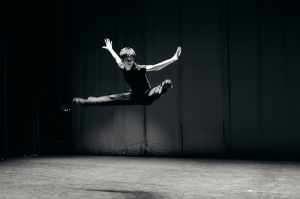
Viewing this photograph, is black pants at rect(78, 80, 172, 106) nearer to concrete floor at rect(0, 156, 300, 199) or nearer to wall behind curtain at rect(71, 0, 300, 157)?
concrete floor at rect(0, 156, 300, 199)

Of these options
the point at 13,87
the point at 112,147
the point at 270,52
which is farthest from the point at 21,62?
the point at 270,52

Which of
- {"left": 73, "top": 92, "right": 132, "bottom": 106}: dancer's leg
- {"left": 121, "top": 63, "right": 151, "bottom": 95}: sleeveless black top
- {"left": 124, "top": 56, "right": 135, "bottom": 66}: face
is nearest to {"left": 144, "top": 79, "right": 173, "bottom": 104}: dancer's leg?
{"left": 121, "top": 63, "right": 151, "bottom": 95}: sleeveless black top

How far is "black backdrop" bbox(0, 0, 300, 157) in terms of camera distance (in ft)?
24.2

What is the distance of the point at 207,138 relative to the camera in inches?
303

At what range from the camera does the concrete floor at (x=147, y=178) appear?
4.21 m

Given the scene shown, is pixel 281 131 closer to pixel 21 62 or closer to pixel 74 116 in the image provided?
pixel 74 116

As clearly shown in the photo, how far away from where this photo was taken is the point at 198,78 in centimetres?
782

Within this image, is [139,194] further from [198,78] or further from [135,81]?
[198,78]

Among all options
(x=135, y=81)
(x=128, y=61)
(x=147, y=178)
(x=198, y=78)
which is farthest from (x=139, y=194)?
(x=198, y=78)

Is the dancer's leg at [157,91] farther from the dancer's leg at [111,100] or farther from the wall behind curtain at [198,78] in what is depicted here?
the wall behind curtain at [198,78]

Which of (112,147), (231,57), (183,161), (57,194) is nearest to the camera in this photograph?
(57,194)

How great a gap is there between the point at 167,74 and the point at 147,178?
328 cm

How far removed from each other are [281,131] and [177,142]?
2.24 m

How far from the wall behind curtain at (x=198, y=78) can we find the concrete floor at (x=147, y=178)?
699mm
